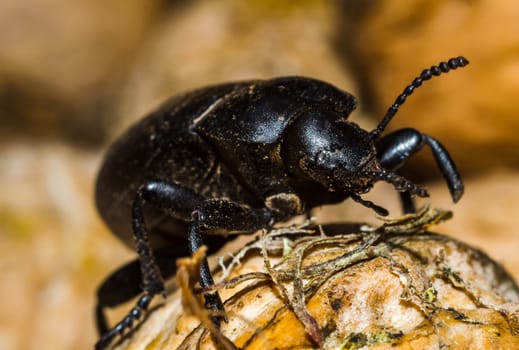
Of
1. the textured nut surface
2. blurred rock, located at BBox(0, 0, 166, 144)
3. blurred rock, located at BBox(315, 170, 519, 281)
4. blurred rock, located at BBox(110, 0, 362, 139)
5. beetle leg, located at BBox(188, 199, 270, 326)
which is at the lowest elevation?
blurred rock, located at BBox(315, 170, 519, 281)

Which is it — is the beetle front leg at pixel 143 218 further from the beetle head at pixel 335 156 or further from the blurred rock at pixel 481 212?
the blurred rock at pixel 481 212

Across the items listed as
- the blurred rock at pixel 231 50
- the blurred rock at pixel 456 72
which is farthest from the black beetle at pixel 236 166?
the blurred rock at pixel 231 50

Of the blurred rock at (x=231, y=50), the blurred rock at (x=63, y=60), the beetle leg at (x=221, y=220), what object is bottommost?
the beetle leg at (x=221, y=220)

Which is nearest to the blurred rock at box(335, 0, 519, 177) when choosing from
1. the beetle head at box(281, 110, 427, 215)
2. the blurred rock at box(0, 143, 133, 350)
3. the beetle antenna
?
the beetle antenna

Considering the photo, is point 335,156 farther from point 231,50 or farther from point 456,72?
point 231,50

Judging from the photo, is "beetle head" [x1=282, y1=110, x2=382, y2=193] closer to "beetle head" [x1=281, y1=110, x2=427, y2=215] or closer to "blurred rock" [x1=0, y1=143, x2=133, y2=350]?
"beetle head" [x1=281, y1=110, x2=427, y2=215]

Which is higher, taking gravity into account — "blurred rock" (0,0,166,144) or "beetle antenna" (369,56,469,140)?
"blurred rock" (0,0,166,144)
